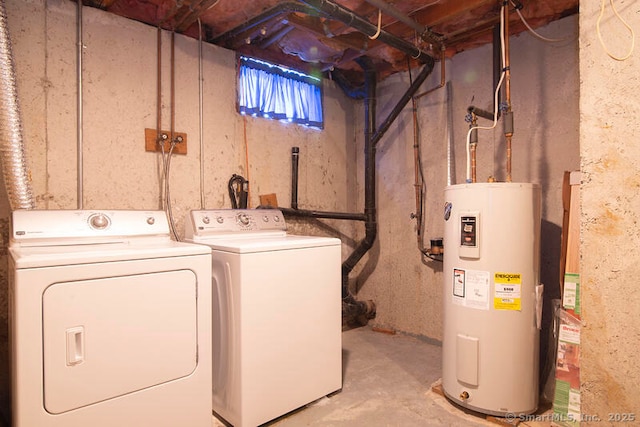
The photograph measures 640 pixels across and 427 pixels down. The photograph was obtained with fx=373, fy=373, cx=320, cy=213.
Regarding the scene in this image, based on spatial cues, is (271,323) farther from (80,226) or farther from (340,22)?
(340,22)

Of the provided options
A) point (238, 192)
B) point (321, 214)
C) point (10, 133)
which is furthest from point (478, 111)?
point (10, 133)

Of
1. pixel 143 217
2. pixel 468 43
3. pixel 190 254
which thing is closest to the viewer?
pixel 190 254

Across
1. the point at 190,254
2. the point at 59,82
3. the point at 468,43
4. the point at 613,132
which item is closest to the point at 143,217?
the point at 190,254

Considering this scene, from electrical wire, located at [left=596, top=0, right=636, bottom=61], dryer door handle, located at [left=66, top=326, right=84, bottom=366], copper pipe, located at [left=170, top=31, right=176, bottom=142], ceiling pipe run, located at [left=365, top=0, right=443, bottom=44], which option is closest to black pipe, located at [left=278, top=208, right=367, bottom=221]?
copper pipe, located at [left=170, top=31, right=176, bottom=142]

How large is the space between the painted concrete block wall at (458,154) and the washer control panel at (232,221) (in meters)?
1.22

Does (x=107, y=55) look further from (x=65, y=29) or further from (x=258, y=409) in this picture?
(x=258, y=409)

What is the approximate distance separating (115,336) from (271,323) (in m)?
0.72

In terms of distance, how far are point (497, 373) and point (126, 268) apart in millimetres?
1867

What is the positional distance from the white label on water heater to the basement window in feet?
5.81

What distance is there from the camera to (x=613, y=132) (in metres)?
1.28

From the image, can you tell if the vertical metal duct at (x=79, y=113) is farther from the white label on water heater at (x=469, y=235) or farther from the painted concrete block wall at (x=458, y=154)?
the painted concrete block wall at (x=458, y=154)

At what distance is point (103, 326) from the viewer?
4.81 feet

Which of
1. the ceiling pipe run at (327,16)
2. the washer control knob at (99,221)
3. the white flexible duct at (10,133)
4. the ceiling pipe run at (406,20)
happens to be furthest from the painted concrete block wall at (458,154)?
the white flexible duct at (10,133)

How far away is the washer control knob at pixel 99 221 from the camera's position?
71.7 inches
